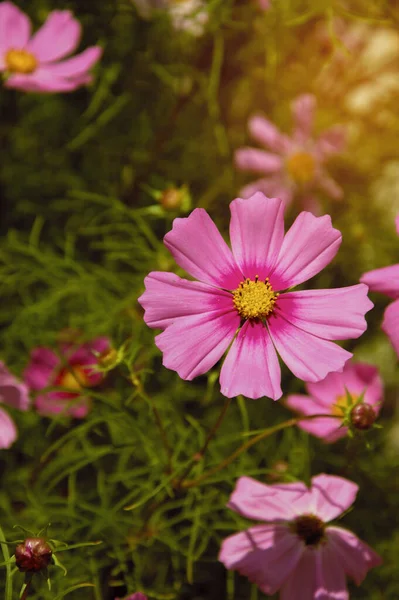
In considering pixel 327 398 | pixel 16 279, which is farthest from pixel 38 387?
pixel 327 398

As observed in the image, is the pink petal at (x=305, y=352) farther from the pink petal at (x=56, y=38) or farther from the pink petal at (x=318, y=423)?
the pink petal at (x=56, y=38)

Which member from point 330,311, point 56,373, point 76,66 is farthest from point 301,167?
point 330,311

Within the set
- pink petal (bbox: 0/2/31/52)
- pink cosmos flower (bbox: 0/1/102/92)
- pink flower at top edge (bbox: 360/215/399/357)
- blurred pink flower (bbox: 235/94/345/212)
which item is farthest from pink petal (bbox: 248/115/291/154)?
pink flower at top edge (bbox: 360/215/399/357)

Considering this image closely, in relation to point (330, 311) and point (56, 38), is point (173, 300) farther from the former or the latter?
point (56, 38)

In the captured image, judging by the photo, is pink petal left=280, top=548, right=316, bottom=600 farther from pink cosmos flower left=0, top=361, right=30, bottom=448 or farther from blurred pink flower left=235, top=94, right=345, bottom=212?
blurred pink flower left=235, top=94, right=345, bottom=212

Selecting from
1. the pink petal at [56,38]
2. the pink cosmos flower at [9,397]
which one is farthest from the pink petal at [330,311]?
the pink petal at [56,38]

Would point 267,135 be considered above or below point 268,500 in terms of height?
above

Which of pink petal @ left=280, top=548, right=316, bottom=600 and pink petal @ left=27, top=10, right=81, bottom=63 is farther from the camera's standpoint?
pink petal @ left=27, top=10, right=81, bottom=63

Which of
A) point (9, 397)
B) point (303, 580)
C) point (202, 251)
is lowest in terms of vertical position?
point (303, 580)
